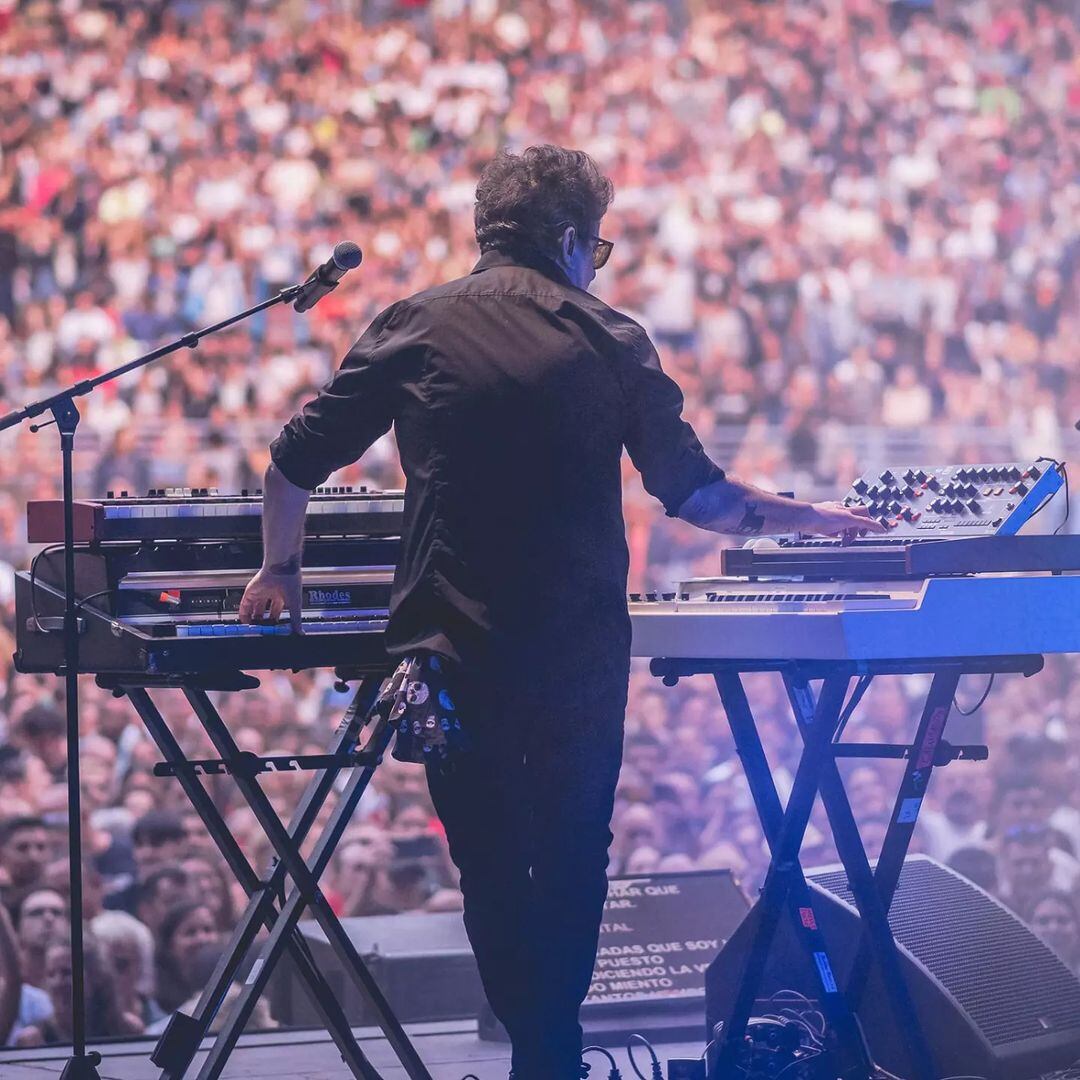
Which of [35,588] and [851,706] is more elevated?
[35,588]

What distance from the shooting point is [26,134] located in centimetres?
512

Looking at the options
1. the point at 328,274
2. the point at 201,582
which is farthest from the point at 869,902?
the point at 328,274

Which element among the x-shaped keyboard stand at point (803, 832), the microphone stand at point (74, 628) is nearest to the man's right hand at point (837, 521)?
the x-shaped keyboard stand at point (803, 832)

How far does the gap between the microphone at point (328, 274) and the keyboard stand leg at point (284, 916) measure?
0.63m

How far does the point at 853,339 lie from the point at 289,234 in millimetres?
2191

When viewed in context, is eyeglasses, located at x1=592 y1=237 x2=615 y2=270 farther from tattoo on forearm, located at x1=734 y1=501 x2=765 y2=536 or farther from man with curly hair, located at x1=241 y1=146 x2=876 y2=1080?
tattoo on forearm, located at x1=734 y1=501 x2=765 y2=536

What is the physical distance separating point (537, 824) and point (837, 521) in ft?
2.30

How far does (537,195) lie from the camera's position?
2.00 meters

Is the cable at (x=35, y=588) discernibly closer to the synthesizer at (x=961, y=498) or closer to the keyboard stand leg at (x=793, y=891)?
the keyboard stand leg at (x=793, y=891)

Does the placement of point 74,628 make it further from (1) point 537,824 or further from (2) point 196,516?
(1) point 537,824

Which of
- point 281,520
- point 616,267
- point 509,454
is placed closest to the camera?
point 509,454

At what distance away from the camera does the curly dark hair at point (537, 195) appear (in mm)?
1999

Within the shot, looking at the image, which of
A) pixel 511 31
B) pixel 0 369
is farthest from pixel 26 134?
pixel 511 31

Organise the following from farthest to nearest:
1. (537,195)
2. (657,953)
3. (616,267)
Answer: (616,267) < (657,953) < (537,195)
